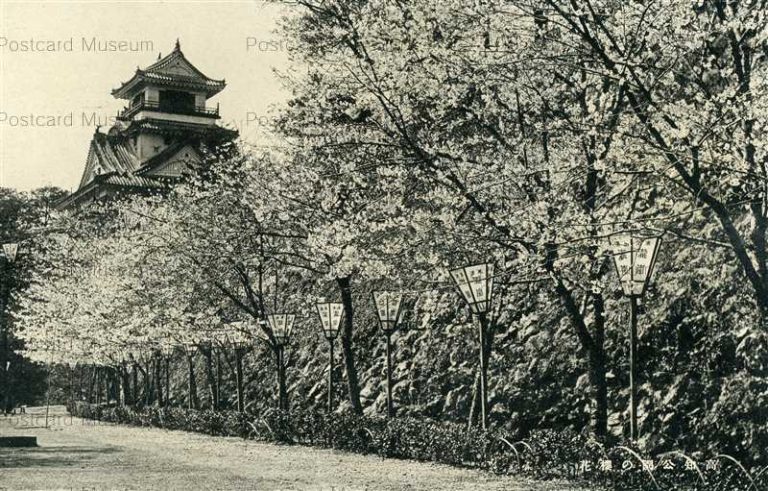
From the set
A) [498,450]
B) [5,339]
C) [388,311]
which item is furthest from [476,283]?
[5,339]

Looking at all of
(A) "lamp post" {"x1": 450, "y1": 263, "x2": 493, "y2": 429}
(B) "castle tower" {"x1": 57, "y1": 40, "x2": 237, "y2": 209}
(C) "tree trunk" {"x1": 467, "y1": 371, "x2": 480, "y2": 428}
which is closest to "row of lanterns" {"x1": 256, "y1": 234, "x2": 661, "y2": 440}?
(A) "lamp post" {"x1": 450, "y1": 263, "x2": 493, "y2": 429}

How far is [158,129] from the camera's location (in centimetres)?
5400

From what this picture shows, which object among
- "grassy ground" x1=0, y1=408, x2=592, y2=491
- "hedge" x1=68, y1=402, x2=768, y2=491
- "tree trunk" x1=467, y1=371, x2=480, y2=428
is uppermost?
"tree trunk" x1=467, y1=371, x2=480, y2=428

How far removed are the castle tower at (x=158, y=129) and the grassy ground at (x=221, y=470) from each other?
32.2m

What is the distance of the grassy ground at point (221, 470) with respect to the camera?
40.0 ft

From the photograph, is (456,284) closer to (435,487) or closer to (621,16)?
(435,487)

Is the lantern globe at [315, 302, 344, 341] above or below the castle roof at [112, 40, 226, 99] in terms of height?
below

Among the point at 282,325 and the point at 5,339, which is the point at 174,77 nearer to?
the point at 5,339

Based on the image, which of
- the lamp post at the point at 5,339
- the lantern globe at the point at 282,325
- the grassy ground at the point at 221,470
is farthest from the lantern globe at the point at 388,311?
the lamp post at the point at 5,339

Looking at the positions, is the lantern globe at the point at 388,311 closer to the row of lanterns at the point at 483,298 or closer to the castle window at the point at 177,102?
the row of lanterns at the point at 483,298

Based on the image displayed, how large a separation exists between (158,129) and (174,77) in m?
3.89

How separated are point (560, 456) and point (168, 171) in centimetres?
4226

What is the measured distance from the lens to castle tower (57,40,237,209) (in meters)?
51.0

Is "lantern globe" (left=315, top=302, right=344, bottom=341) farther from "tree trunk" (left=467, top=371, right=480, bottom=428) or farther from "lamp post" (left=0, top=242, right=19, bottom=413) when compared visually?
"lamp post" (left=0, top=242, right=19, bottom=413)
